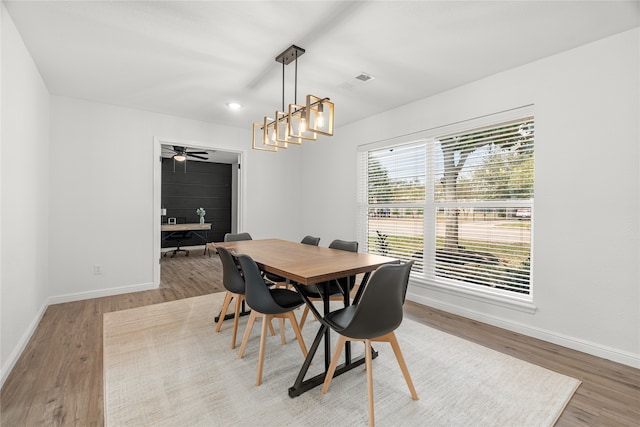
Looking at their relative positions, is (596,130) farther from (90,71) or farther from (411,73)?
(90,71)

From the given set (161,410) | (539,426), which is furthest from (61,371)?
(539,426)

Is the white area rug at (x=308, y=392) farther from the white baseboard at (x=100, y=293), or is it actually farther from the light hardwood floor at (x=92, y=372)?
the white baseboard at (x=100, y=293)

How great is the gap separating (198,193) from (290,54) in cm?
673

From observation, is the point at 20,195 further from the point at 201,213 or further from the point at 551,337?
the point at 201,213

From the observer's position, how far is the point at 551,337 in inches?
104

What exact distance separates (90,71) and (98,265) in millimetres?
2329

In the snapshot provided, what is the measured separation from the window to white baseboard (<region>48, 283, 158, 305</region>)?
324cm

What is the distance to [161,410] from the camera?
5.64 ft

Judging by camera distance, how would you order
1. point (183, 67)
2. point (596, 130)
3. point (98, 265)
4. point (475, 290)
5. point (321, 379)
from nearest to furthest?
1. point (321, 379)
2. point (596, 130)
3. point (183, 67)
4. point (475, 290)
5. point (98, 265)

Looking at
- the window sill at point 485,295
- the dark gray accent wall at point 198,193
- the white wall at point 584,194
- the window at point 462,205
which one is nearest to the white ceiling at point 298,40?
the white wall at point 584,194

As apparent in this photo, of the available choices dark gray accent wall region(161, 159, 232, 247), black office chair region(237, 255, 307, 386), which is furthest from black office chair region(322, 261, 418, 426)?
dark gray accent wall region(161, 159, 232, 247)

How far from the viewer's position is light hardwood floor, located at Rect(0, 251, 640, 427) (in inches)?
66.9

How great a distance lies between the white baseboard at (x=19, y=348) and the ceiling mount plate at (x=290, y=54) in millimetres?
3027

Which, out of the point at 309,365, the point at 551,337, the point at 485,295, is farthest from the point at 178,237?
the point at 551,337
